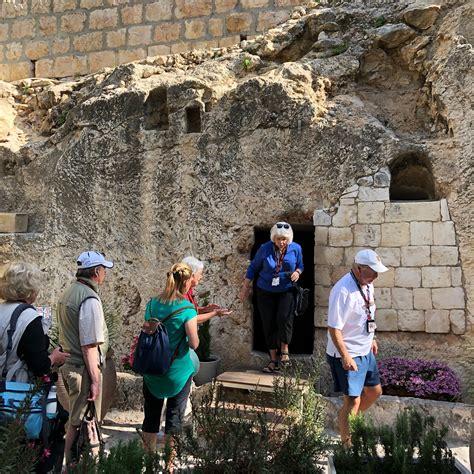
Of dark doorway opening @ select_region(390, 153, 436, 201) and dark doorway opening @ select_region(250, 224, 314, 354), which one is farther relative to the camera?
dark doorway opening @ select_region(250, 224, 314, 354)

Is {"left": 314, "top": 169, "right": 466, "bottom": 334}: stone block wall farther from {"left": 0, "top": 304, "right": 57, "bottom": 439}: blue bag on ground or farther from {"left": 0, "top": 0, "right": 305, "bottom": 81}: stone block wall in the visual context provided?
{"left": 0, "top": 0, "right": 305, "bottom": 81}: stone block wall

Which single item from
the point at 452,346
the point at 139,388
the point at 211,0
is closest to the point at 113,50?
the point at 211,0

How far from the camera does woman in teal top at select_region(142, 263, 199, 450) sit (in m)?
3.74

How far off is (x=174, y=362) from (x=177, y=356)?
1.9 inches

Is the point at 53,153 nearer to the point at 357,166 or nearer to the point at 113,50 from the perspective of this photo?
the point at 113,50

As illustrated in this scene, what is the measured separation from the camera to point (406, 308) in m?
5.55

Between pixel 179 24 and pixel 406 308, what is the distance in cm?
590

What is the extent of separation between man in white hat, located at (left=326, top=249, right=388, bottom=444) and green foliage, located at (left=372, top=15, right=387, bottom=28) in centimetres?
377

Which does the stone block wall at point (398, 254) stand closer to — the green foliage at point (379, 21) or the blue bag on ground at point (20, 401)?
the green foliage at point (379, 21)

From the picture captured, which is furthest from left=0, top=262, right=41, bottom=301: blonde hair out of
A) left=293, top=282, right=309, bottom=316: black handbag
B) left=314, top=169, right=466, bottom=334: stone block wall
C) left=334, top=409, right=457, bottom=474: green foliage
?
left=314, top=169, right=466, bottom=334: stone block wall

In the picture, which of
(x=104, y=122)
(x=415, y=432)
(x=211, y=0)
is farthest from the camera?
(x=211, y=0)

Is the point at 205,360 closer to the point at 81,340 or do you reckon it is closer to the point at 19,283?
the point at 81,340

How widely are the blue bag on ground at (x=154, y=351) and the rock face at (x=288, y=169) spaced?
2.46 metres

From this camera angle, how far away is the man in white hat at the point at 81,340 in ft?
11.5
